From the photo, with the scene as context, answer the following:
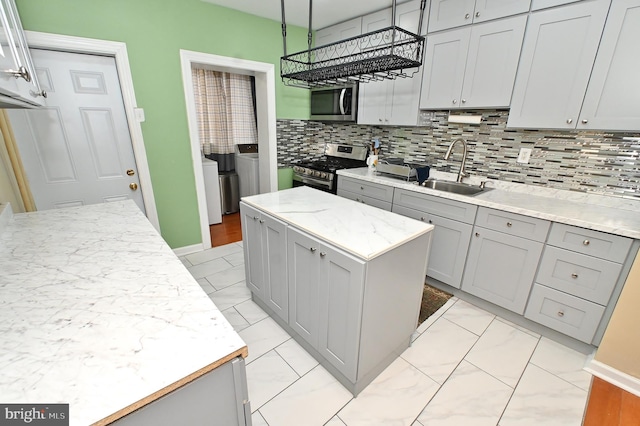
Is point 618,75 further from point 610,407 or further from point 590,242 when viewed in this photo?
point 610,407

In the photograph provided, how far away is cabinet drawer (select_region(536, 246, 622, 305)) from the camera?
65.2 inches

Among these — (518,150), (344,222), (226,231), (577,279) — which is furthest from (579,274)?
(226,231)

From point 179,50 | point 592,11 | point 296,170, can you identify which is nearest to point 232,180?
point 296,170

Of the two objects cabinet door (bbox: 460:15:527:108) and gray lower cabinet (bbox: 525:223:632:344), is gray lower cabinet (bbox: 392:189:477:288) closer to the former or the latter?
gray lower cabinet (bbox: 525:223:632:344)

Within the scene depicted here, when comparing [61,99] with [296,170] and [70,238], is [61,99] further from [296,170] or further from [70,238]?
[296,170]

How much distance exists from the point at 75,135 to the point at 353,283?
2704 millimetres

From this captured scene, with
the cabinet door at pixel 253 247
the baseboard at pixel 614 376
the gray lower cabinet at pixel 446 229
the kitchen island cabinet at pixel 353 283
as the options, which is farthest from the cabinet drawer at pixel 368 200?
the baseboard at pixel 614 376

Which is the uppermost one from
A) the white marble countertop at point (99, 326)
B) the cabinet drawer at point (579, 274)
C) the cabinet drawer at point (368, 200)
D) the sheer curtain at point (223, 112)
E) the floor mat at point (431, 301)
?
the sheer curtain at point (223, 112)

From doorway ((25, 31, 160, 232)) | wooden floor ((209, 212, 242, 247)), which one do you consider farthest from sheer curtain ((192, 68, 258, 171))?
doorway ((25, 31, 160, 232))

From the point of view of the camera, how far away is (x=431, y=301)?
2.39 m

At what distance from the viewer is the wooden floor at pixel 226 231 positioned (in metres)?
3.54

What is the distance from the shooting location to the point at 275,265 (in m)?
1.88

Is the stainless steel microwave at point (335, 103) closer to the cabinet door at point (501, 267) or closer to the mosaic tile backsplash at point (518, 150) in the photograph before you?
the mosaic tile backsplash at point (518, 150)

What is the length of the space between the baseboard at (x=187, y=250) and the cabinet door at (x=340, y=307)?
218 centimetres
